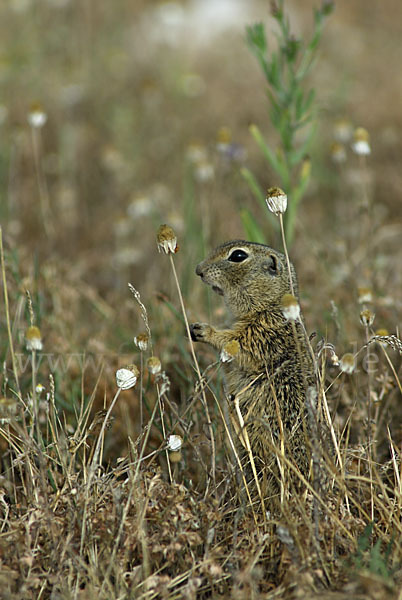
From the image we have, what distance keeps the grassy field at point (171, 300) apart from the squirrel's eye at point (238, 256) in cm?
37

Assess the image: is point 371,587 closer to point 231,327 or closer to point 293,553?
point 293,553

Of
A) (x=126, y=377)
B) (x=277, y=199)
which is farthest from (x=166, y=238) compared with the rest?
(x=126, y=377)

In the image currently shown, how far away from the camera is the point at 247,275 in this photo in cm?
341

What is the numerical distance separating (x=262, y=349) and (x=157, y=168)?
14.8 ft

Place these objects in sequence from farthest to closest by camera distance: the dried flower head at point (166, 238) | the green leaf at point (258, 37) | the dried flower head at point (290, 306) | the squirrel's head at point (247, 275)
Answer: the green leaf at point (258, 37) → the squirrel's head at point (247, 275) → the dried flower head at point (166, 238) → the dried flower head at point (290, 306)

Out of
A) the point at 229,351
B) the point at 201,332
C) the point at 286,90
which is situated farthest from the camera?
the point at 286,90

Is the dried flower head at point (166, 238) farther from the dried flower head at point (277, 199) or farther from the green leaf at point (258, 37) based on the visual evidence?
the green leaf at point (258, 37)

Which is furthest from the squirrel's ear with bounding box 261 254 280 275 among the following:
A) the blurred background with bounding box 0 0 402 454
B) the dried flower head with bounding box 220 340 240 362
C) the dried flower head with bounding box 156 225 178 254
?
the dried flower head with bounding box 156 225 178 254

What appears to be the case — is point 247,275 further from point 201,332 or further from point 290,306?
point 290,306

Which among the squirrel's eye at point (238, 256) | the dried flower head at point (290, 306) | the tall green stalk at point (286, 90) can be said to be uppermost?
the tall green stalk at point (286, 90)

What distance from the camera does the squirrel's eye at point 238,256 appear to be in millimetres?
3432

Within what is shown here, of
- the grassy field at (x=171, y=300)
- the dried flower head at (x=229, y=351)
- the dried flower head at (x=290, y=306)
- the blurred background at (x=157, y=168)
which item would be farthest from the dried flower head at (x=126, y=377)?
the blurred background at (x=157, y=168)

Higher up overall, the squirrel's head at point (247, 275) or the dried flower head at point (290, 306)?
the squirrel's head at point (247, 275)

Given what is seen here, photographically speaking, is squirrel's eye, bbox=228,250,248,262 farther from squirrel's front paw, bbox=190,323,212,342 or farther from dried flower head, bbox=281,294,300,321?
dried flower head, bbox=281,294,300,321
